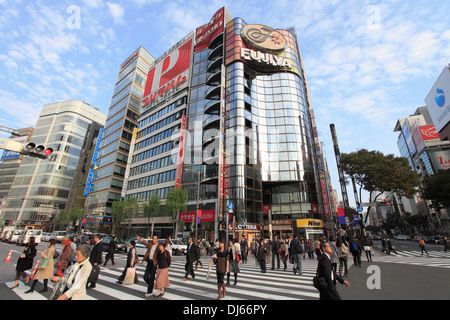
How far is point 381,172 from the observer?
25.1m

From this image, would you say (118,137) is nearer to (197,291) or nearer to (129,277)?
(129,277)

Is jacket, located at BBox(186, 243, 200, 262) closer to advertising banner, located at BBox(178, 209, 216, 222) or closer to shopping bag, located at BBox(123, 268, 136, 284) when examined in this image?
shopping bag, located at BBox(123, 268, 136, 284)

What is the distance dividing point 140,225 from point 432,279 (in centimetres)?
4312

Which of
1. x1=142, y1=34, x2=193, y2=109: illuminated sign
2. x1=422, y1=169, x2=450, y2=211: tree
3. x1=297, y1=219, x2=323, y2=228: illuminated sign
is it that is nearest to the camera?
x1=422, y1=169, x2=450, y2=211: tree

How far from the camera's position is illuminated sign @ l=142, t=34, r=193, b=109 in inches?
1872

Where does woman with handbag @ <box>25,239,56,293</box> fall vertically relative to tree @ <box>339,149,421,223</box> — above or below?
below

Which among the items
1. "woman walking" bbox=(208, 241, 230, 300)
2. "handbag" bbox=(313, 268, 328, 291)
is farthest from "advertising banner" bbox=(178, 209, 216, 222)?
"handbag" bbox=(313, 268, 328, 291)

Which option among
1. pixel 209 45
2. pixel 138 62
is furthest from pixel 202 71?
pixel 138 62

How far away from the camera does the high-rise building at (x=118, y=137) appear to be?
49.4 metres

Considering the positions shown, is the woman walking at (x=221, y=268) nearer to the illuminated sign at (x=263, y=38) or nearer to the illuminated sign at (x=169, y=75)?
the illuminated sign at (x=169, y=75)

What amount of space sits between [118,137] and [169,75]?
785 inches

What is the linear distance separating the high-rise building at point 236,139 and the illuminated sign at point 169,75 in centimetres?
36

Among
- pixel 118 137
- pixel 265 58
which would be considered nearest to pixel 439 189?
pixel 265 58

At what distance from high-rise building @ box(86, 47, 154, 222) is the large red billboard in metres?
23.2
